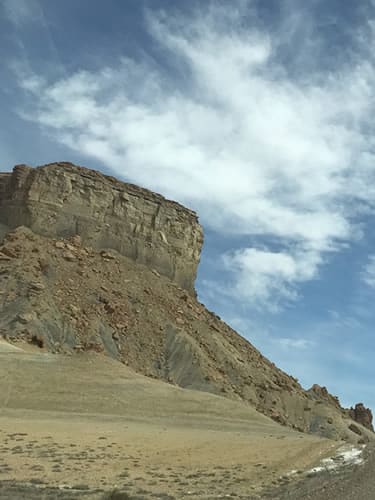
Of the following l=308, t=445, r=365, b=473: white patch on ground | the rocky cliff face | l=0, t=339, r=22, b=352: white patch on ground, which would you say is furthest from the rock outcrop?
l=308, t=445, r=365, b=473: white patch on ground

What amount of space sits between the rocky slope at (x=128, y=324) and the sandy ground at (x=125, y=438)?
5.92m

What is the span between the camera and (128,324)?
166 feet

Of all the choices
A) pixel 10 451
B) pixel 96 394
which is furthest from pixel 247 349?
pixel 10 451

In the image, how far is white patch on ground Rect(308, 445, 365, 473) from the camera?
15.9m

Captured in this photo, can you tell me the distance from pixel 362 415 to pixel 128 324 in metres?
37.6

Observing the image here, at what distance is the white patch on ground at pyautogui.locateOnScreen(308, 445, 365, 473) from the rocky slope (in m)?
26.5

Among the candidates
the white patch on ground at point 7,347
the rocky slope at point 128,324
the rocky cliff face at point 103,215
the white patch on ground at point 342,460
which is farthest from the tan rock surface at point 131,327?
the white patch on ground at point 342,460

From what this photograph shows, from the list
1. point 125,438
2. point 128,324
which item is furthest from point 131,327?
point 125,438

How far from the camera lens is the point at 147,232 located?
219 ft

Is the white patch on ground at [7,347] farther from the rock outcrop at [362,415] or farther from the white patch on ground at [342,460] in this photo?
the rock outcrop at [362,415]

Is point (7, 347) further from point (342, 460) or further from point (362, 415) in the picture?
point (362, 415)

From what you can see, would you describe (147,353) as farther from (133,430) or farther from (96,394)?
(133,430)

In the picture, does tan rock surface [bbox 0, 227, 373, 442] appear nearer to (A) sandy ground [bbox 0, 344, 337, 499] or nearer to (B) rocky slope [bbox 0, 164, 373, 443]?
(B) rocky slope [bbox 0, 164, 373, 443]

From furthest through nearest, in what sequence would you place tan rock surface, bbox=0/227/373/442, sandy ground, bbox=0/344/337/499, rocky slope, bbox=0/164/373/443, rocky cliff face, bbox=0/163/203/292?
rocky cliff face, bbox=0/163/203/292, rocky slope, bbox=0/164/373/443, tan rock surface, bbox=0/227/373/442, sandy ground, bbox=0/344/337/499
